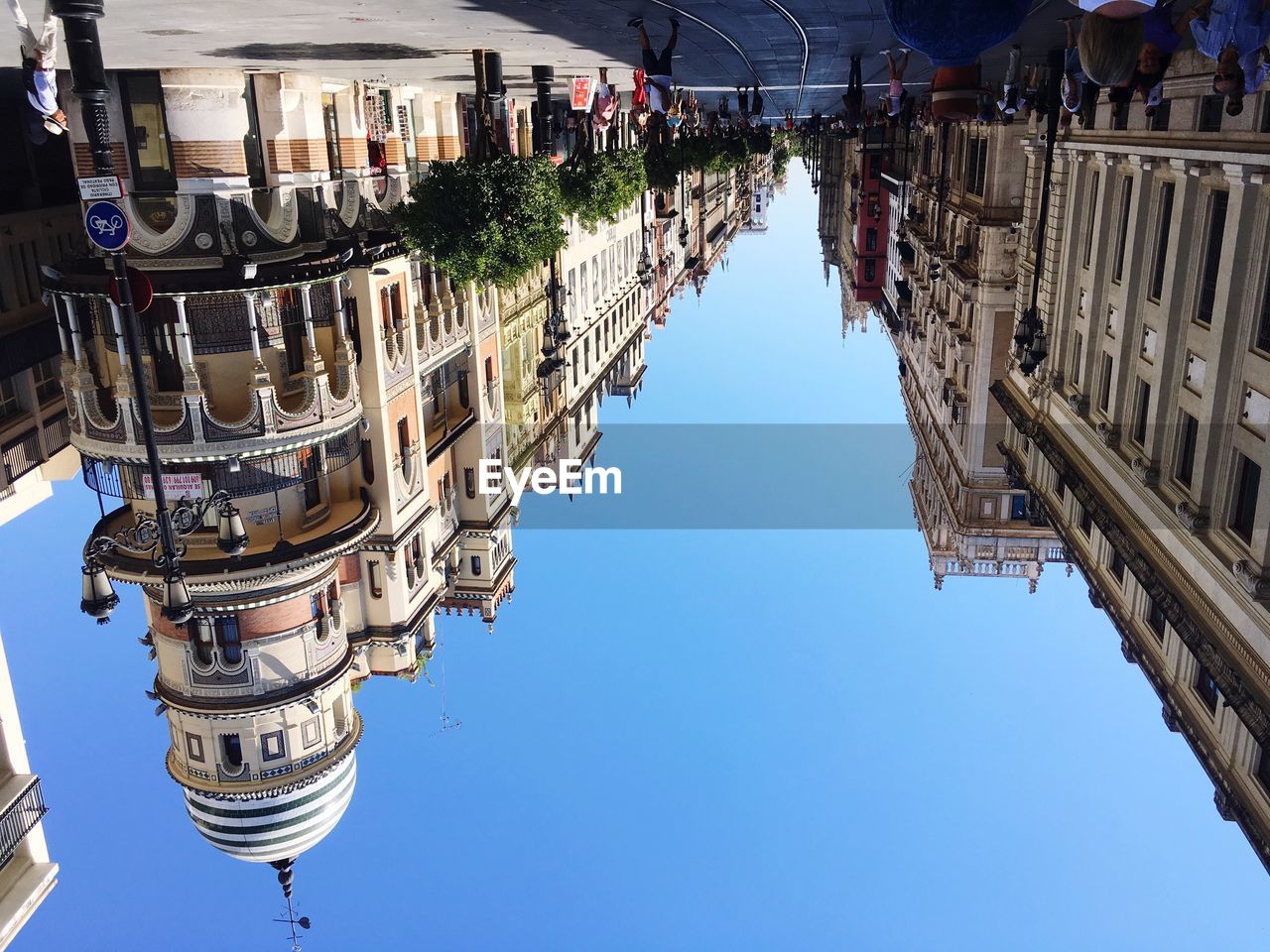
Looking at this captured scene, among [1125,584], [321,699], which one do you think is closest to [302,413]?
[321,699]

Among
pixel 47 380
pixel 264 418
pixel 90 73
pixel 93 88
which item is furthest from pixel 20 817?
pixel 47 380

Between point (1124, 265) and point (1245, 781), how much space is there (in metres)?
14.4

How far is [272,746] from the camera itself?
26.6m

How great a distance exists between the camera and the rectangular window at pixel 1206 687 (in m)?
17.0

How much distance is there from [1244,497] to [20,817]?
23.9 meters

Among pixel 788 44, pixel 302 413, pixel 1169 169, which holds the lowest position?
pixel 302 413

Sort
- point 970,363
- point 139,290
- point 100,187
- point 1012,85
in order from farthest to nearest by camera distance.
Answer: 1. point 970,363
2. point 1012,85
3. point 139,290
4. point 100,187

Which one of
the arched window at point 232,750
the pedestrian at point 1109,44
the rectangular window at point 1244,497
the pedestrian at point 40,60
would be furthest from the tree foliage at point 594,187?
the pedestrian at point 1109,44

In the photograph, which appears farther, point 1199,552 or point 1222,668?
point 1199,552

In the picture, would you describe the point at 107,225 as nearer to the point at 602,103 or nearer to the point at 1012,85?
the point at 1012,85

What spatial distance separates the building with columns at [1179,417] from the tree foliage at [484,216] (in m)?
14.2

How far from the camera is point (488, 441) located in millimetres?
38125

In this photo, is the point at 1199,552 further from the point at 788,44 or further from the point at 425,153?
the point at 425,153

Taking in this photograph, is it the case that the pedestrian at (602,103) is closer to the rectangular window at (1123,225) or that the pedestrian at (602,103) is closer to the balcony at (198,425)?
the balcony at (198,425)
